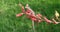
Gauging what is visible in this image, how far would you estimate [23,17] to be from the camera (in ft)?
9.98

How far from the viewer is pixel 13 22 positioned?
9.64 ft

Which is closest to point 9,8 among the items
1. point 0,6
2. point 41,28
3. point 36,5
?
point 0,6

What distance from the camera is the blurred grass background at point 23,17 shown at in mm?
2871

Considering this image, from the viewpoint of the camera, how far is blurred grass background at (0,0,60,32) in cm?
287

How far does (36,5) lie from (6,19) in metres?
0.53

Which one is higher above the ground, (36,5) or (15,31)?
(36,5)

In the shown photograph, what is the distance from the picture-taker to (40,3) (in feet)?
10.8

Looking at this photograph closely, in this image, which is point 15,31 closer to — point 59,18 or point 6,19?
point 6,19

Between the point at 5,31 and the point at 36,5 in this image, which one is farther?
the point at 36,5

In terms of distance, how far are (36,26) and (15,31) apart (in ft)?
0.96

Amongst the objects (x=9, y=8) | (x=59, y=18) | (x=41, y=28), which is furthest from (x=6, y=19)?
(x=59, y=18)

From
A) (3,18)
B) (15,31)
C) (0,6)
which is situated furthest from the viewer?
(0,6)

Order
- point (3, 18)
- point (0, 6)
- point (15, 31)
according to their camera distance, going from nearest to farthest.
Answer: point (15, 31) → point (3, 18) → point (0, 6)

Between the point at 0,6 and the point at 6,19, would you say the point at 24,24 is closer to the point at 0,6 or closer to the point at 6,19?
the point at 6,19
